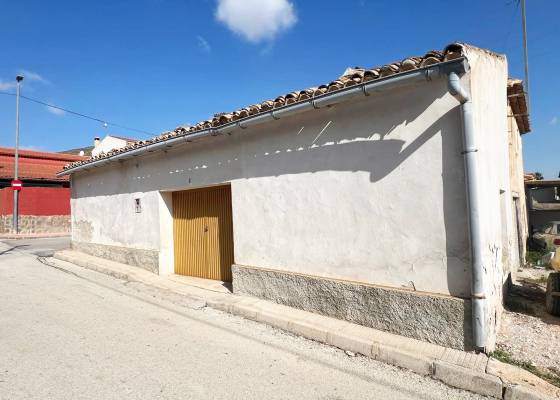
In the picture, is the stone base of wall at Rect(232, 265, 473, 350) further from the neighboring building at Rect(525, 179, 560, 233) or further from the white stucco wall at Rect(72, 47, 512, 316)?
the neighboring building at Rect(525, 179, 560, 233)

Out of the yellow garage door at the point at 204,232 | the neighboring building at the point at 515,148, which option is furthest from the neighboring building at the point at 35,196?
the neighboring building at the point at 515,148

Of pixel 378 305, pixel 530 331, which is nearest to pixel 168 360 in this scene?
pixel 378 305

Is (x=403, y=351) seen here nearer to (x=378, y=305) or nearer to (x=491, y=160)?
(x=378, y=305)

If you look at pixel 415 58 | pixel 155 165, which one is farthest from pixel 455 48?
pixel 155 165

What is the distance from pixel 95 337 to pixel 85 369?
103 cm

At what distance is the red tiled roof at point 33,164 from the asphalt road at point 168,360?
70.1 feet

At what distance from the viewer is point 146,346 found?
454 centimetres

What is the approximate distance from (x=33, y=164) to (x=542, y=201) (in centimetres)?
2962

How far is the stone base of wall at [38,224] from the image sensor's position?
72.4 feet

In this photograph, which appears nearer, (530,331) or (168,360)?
(168,360)

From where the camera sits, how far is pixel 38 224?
22.6 metres

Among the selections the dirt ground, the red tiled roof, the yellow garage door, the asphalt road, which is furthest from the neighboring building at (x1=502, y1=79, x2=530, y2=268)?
the red tiled roof

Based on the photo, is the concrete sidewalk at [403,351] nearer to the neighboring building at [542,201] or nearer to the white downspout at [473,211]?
the white downspout at [473,211]

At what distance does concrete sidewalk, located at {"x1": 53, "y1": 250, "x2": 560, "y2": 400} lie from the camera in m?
3.39
